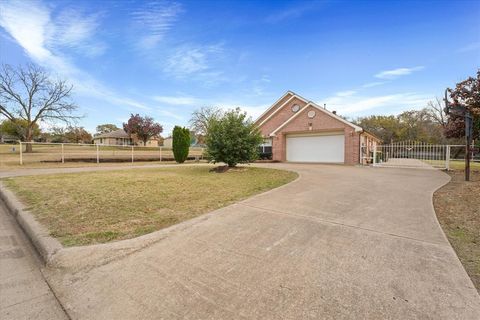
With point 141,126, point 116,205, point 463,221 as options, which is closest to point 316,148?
point 463,221

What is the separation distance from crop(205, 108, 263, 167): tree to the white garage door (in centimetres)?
805

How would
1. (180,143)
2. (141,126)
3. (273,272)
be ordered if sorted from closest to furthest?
(273,272) → (180,143) → (141,126)

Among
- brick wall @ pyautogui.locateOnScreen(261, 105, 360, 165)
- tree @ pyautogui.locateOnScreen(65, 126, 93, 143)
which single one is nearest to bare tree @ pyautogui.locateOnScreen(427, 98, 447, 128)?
brick wall @ pyautogui.locateOnScreen(261, 105, 360, 165)

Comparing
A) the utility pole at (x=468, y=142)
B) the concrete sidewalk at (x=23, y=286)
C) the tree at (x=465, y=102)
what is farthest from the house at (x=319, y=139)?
the concrete sidewalk at (x=23, y=286)

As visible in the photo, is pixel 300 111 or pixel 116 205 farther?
pixel 300 111

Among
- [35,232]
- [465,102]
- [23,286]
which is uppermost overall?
[465,102]

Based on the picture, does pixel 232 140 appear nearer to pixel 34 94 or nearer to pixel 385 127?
pixel 34 94

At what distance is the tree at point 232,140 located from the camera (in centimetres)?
1034

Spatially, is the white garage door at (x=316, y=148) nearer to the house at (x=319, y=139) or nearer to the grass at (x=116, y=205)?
the house at (x=319, y=139)

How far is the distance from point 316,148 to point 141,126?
127 ft

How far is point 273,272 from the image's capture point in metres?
2.38

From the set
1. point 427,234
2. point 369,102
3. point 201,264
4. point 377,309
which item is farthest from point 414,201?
point 369,102

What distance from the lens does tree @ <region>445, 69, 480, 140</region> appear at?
9.40m

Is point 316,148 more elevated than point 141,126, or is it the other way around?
point 141,126
